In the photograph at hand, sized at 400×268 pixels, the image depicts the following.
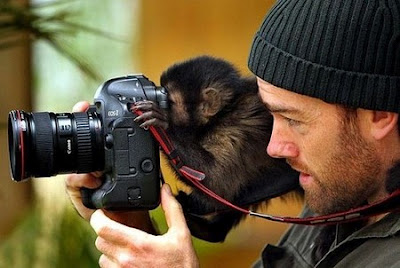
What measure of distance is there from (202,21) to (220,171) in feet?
5.12

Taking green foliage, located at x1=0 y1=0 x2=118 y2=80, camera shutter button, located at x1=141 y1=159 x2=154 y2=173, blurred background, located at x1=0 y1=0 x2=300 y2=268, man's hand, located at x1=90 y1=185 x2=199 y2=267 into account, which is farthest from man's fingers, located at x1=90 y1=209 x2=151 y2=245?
blurred background, located at x1=0 y1=0 x2=300 y2=268

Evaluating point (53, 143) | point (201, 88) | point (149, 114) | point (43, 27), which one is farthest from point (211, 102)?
point (43, 27)

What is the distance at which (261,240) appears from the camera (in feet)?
11.4

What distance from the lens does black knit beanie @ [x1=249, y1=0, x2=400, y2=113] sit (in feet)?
4.98

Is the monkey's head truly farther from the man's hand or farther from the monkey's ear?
the man's hand

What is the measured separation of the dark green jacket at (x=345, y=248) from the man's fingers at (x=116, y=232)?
32cm

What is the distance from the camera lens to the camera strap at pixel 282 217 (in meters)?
1.57

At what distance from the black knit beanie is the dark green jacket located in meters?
0.20

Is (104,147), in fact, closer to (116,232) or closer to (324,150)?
(116,232)

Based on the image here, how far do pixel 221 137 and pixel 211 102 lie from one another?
75 mm

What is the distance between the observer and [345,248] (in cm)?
163

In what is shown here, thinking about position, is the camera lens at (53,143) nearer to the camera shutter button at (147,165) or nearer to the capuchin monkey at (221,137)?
the camera shutter button at (147,165)

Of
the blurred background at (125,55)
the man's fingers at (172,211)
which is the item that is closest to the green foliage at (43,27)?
the blurred background at (125,55)

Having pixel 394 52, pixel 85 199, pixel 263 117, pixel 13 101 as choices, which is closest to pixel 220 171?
pixel 263 117
